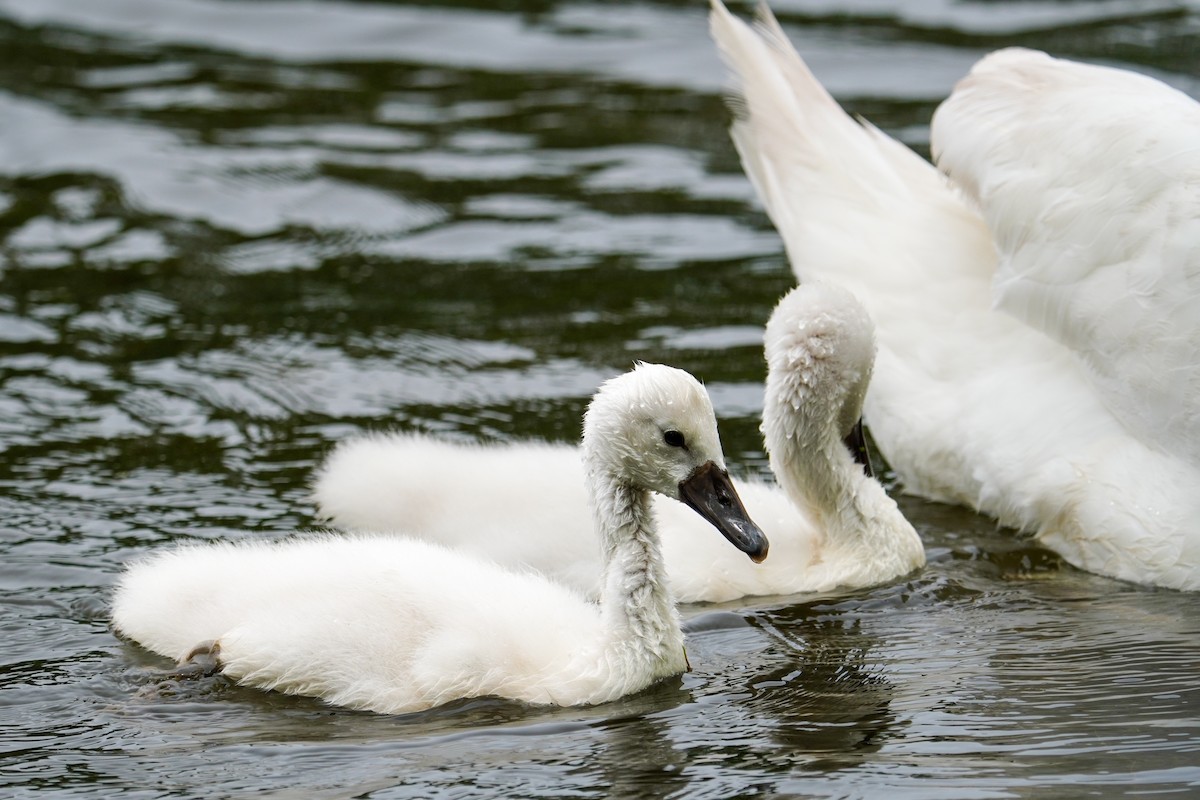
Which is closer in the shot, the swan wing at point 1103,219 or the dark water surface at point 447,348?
the dark water surface at point 447,348

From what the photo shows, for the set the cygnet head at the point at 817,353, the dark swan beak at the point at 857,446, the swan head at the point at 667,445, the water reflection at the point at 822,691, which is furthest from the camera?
the dark swan beak at the point at 857,446

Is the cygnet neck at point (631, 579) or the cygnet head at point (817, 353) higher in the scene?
the cygnet head at point (817, 353)

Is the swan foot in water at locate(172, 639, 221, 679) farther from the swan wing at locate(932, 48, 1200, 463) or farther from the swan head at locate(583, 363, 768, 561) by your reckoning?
the swan wing at locate(932, 48, 1200, 463)

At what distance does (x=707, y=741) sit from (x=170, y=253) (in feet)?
19.8

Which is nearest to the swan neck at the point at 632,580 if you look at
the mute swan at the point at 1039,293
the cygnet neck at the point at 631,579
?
the cygnet neck at the point at 631,579

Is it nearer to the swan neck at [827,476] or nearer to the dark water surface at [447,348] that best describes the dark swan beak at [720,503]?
the dark water surface at [447,348]

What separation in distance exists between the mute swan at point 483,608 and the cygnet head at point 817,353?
80cm

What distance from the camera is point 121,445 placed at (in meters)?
7.67

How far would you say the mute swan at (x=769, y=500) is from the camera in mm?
6297

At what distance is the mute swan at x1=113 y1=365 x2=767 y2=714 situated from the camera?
211 inches

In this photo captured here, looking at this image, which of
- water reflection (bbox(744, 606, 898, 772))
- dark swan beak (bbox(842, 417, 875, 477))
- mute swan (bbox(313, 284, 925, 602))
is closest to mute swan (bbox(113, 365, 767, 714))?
water reflection (bbox(744, 606, 898, 772))

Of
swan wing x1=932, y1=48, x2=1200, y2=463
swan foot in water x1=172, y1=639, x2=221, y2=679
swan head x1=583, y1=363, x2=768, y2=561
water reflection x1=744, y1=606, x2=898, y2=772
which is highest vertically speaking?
swan wing x1=932, y1=48, x2=1200, y2=463

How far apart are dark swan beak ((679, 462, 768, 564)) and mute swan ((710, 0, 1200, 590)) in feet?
4.79

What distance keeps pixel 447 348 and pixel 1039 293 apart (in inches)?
122
